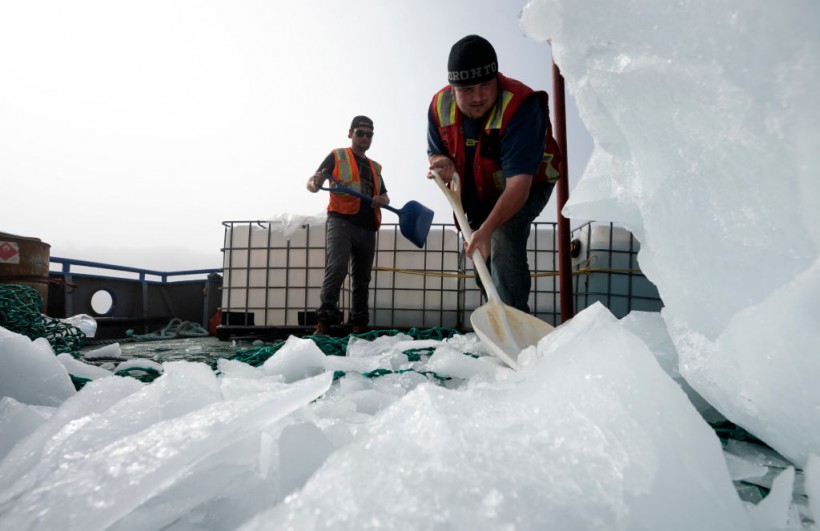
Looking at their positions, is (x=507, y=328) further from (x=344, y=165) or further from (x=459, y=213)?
(x=344, y=165)

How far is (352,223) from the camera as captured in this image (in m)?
3.49

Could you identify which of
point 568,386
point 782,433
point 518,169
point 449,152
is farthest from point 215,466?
point 449,152

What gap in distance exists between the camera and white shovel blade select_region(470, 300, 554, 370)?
1.51m

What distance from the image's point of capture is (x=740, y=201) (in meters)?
0.56

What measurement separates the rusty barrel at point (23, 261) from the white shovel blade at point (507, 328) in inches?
146

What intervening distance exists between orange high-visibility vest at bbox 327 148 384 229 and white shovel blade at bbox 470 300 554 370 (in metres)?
2.06

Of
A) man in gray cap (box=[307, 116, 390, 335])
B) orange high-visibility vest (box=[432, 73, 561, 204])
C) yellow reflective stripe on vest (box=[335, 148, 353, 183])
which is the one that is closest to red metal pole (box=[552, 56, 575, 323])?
orange high-visibility vest (box=[432, 73, 561, 204])

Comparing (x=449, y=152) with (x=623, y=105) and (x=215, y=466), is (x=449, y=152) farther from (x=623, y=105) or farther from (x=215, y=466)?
(x=215, y=466)

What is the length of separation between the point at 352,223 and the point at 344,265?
41 centimetres

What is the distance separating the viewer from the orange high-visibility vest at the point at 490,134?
2.07 metres

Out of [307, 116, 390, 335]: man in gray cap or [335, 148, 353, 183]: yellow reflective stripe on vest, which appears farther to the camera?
[335, 148, 353, 183]: yellow reflective stripe on vest

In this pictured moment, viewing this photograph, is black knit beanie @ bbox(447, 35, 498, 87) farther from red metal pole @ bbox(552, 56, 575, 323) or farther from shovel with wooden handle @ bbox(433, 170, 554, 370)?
red metal pole @ bbox(552, 56, 575, 323)

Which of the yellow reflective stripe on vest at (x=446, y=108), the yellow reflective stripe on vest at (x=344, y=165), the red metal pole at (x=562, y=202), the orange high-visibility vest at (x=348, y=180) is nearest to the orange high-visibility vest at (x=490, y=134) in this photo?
the yellow reflective stripe on vest at (x=446, y=108)

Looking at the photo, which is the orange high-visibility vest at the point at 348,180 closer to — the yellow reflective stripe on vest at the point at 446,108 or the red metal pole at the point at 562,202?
the yellow reflective stripe on vest at the point at 446,108
